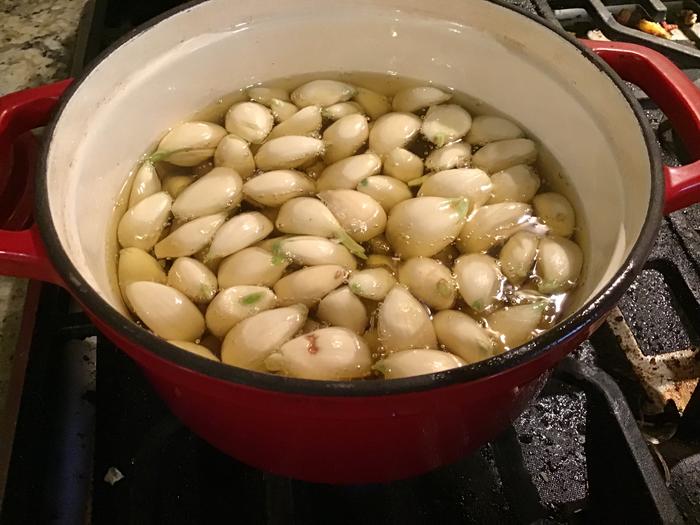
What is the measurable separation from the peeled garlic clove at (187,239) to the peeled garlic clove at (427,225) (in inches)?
6.0

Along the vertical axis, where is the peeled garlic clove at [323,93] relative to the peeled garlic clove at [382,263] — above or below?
above

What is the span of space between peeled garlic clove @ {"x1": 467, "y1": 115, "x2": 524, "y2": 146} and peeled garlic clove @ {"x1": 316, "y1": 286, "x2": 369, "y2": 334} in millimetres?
227

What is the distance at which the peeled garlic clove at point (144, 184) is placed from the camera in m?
0.58

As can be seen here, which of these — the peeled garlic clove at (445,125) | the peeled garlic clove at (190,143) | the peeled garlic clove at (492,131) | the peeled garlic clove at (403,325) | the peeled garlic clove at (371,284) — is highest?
the peeled garlic clove at (492,131)

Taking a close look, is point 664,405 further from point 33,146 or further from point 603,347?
point 33,146

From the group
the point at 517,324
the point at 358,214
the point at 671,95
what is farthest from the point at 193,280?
the point at 671,95

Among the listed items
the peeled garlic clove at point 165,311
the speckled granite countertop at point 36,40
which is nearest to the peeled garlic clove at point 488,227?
the peeled garlic clove at point 165,311

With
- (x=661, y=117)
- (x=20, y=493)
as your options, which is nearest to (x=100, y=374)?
(x=20, y=493)

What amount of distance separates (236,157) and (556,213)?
0.92 feet

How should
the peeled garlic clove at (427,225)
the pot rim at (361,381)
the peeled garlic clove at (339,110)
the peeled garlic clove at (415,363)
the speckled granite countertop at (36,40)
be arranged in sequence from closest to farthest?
the pot rim at (361,381) < the peeled garlic clove at (415,363) < the peeled garlic clove at (427,225) < the peeled garlic clove at (339,110) < the speckled granite countertop at (36,40)

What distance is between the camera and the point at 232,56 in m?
0.63

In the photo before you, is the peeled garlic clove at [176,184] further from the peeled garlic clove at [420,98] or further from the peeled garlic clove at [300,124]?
the peeled garlic clove at [420,98]

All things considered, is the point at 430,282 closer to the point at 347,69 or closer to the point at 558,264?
the point at 558,264

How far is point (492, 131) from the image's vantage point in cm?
63
